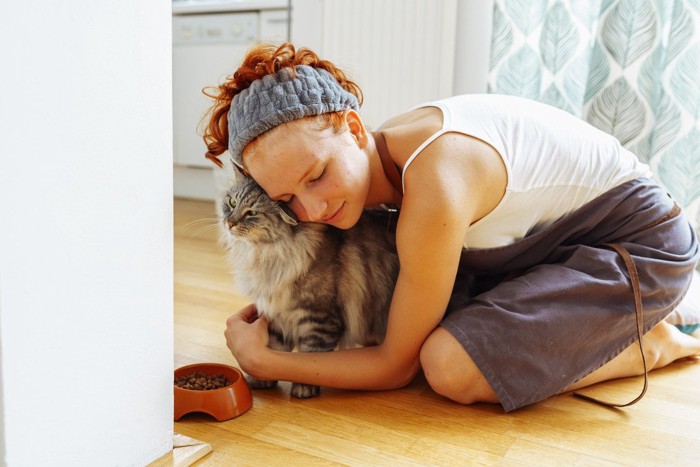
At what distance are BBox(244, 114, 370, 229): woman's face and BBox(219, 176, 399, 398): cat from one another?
0.10m

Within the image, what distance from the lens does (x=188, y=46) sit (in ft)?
12.3

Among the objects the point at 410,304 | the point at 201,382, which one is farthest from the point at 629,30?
the point at 201,382

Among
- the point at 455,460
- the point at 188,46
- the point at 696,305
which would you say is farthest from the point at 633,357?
the point at 188,46

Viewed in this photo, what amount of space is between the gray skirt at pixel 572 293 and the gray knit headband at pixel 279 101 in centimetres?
51

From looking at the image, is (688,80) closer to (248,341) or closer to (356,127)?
(356,127)

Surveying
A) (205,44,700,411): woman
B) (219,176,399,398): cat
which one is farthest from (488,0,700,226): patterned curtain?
(219,176,399,398): cat

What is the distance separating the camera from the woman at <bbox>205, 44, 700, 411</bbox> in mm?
1246

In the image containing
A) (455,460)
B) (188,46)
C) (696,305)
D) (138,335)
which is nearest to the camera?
(138,335)

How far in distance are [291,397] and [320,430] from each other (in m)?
0.18

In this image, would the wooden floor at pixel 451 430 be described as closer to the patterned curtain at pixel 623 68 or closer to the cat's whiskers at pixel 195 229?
the patterned curtain at pixel 623 68

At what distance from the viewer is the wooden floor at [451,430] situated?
1172mm

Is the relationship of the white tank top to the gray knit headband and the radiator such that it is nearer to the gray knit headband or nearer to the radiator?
the gray knit headband

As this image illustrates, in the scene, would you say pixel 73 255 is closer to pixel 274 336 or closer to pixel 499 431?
pixel 274 336

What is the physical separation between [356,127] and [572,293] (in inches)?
23.2
